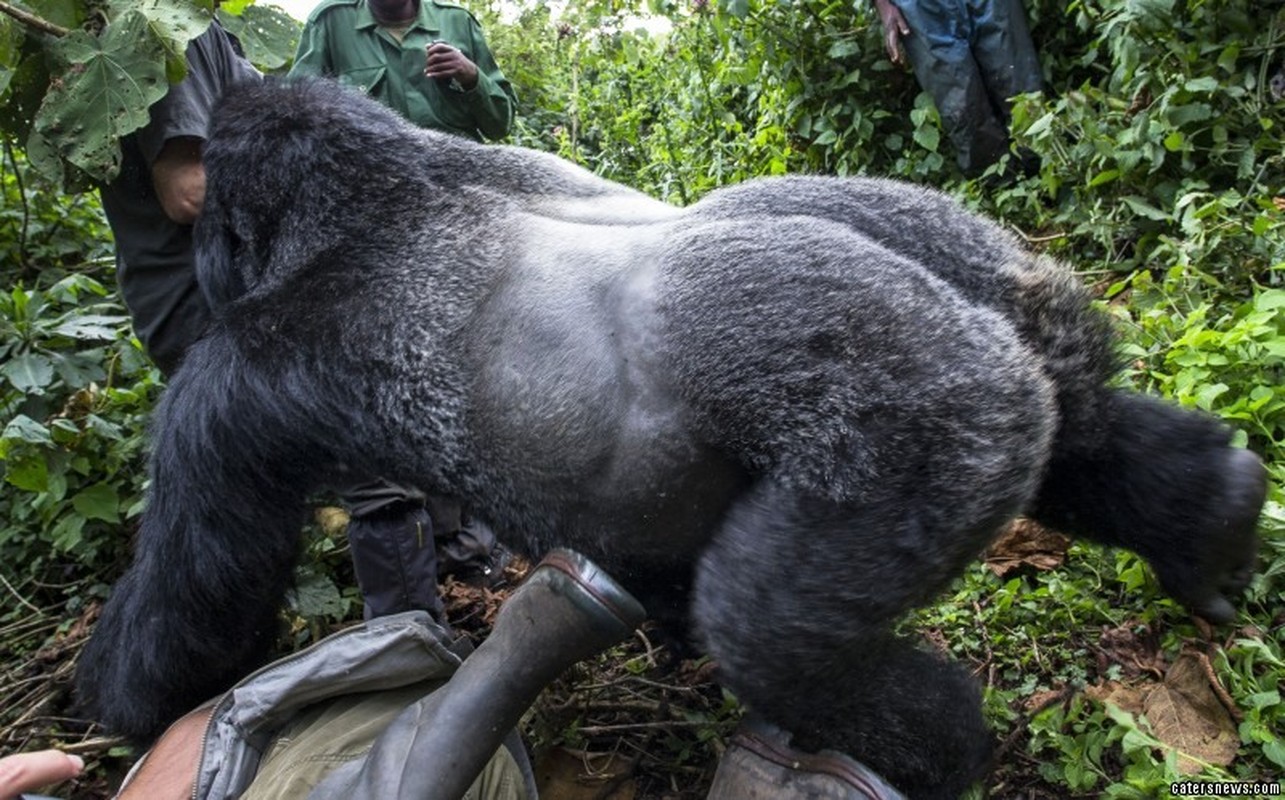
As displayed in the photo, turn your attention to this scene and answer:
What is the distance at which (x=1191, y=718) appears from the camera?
2455mm

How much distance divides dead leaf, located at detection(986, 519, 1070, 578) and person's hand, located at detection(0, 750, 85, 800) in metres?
2.29

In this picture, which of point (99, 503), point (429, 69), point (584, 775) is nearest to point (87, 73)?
point (99, 503)

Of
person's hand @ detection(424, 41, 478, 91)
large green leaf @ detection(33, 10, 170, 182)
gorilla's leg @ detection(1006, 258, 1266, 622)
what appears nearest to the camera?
gorilla's leg @ detection(1006, 258, 1266, 622)

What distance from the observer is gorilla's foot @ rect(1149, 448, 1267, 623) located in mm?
2273

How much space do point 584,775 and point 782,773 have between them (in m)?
0.88

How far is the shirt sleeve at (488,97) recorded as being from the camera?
4.30 meters

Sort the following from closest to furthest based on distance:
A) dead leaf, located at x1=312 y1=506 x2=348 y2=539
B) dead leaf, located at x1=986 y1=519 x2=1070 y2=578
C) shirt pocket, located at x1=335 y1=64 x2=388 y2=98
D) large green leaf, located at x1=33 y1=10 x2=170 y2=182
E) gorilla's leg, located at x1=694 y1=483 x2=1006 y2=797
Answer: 1. gorilla's leg, located at x1=694 y1=483 x2=1006 y2=797
2. large green leaf, located at x1=33 y1=10 x2=170 y2=182
3. dead leaf, located at x1=986 y1=519 x2=1070 y2=578
4. dead leaf, located at x1=312 y1=506 x2=348 y2=539
5. shirt pocket, located at x1=335 y1=64 x2=388 y2=98

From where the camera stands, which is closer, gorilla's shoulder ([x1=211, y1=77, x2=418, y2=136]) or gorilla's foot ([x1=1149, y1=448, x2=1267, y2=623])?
gorilla's foot ([x1=1149, y1=448, x2=1267, y2=623])

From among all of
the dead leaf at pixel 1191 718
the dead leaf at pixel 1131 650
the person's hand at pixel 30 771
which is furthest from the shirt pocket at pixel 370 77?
the dead leaf at pixel 1191 718

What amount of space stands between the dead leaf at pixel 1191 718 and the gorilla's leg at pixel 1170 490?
0.19 meters

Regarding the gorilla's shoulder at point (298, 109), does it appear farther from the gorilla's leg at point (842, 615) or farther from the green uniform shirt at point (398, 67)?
the green uniform shirt at point (398, 67)

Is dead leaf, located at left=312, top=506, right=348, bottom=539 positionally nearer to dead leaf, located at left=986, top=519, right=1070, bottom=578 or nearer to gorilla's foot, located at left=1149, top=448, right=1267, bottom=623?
dead leaf, located at left=986, top=519, right=1070, bottom=578

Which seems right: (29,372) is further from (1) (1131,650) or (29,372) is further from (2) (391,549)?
(1) (1131,650)

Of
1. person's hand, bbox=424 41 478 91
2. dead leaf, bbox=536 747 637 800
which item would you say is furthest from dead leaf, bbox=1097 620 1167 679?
person's hand, bbox=424 41 478 91
